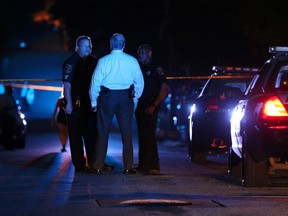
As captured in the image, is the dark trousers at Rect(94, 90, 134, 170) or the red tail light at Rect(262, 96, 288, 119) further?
the dark trousers at Rect(94, 90, 134, 170)

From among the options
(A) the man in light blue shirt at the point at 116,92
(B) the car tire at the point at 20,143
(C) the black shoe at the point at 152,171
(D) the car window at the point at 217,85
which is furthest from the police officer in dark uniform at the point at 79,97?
(B) the car tire at the point at 20,143

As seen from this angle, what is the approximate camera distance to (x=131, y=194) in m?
9.80

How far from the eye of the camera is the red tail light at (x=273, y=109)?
10125 mm

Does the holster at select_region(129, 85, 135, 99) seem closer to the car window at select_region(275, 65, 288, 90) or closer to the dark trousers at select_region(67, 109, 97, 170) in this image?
the dark trousers at select_region(67, 109, 97, 170)

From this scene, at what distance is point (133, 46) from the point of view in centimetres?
2977

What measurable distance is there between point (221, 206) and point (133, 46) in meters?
21.2

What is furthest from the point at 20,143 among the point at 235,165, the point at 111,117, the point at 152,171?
the point at 235,165

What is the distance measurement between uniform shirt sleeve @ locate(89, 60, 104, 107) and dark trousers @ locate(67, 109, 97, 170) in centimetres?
72

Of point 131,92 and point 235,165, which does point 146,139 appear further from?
point 235,165

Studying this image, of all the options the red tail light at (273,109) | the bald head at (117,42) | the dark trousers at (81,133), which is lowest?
the dark trousers at (81,133)

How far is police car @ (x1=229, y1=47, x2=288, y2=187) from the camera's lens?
10.1 m

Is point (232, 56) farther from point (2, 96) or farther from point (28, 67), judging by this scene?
point (28, 67)

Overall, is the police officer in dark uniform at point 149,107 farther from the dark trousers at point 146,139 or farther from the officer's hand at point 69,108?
the officer's hand at point 69,108

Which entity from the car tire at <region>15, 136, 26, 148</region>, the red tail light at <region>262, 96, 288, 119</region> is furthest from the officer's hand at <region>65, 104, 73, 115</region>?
the car tire at <region>15, 136, 26, 148</region>
